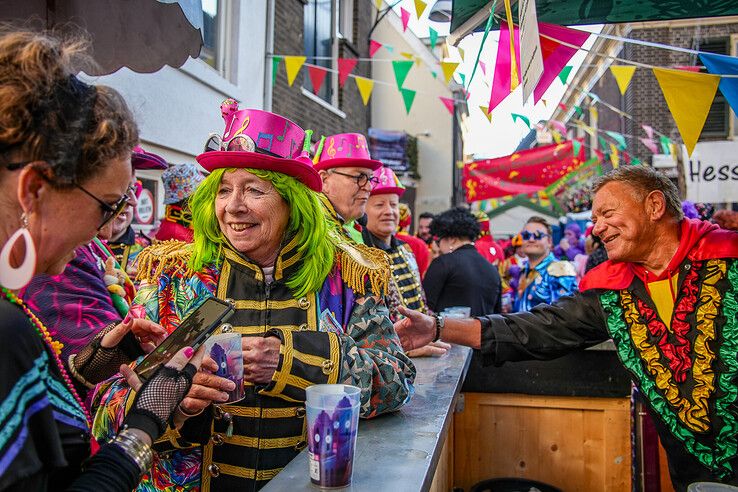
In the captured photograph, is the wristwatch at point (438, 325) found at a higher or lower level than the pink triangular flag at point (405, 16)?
lower

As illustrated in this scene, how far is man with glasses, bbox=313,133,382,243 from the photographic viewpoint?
4.19 metres

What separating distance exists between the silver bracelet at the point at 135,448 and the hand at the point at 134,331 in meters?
0.56

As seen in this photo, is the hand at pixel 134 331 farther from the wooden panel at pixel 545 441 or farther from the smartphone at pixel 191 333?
the wooden panel at pixel 545 441

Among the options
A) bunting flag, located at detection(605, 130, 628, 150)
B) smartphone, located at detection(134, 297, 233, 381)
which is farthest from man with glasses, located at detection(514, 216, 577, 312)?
bunting flag, located at detection(605, 130, 628, 150)

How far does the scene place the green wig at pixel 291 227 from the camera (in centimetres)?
213

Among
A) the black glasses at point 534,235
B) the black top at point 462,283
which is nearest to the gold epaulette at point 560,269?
the black glasses at point 534,235

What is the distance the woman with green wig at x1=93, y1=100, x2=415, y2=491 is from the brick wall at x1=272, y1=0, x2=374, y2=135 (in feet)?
20.9

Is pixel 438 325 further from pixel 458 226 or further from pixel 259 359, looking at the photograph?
pixel 458 226

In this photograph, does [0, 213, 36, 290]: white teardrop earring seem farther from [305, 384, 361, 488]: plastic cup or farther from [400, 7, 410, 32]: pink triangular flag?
[400, 7, 410, 32]: pink triangular flag

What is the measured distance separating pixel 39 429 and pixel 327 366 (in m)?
0.92

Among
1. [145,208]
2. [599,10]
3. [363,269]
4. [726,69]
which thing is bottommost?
[363,269]

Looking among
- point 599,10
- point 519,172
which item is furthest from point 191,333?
point 519,172

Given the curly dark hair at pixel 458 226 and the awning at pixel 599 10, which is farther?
the curly dark hair at pixel 458 226

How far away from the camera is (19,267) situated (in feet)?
3.37
